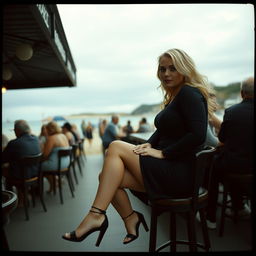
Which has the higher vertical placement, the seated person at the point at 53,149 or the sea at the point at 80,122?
the sea at the point at 80,122

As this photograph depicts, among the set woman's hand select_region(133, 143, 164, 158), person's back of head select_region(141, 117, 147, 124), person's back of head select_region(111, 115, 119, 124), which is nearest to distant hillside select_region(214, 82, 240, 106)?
woman's hand select_region(133, 143, 164, 158)

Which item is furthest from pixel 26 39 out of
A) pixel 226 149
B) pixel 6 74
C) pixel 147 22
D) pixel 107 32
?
pixel 226 149

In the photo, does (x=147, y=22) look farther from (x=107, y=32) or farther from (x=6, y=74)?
(x=6, y=74)

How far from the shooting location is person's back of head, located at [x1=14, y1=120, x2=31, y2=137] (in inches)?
133

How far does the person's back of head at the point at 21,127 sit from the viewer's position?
3.38 meters

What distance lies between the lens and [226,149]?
2223 millimetres

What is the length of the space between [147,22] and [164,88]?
66cm

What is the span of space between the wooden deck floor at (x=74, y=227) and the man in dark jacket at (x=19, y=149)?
0.55 meters

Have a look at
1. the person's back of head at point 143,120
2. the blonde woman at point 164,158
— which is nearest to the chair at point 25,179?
the blonde woman at point 164,158

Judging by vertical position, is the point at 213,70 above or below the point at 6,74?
below

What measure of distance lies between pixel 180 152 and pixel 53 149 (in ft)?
9.26

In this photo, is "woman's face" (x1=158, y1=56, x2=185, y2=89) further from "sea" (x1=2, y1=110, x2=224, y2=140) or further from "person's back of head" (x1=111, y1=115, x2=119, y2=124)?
"person's back of head" (x1=111, y1=115, x2=119, y2=124)

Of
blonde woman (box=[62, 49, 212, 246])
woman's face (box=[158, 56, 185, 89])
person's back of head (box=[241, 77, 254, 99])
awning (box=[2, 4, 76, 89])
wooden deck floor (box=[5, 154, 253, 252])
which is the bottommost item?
wooden deck floor (box=[5, 154, 253, 252])

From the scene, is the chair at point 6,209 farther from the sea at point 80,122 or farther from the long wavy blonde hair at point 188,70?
the long wavy blonde hair at point 188,70
